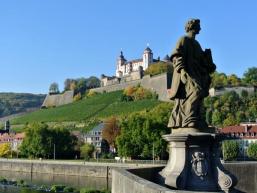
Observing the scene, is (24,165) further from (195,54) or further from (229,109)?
(195,54)

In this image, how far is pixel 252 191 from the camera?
420 inches

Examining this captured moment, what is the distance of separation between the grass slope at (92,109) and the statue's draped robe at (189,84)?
9743 centimetres

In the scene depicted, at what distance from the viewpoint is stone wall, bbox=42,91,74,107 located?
154425 mm

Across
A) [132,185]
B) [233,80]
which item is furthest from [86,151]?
[132,185]

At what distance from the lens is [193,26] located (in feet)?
32.5

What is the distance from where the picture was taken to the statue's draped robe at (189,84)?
30.7ft

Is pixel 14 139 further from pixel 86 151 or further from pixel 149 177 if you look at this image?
pixel 149 177

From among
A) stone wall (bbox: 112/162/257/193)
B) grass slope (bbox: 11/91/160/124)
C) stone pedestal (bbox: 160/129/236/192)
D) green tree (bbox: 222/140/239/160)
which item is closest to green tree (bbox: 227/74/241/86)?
grass slope (bbox: 11/91/160/124)

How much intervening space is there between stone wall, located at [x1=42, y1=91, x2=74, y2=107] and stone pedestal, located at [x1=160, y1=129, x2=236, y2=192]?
143573mm

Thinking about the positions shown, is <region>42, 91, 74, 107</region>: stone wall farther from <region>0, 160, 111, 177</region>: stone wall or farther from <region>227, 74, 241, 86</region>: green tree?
<region>0, 160, 111, 177</region>: stone wall

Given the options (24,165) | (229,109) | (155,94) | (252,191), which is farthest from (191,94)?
(155,94)

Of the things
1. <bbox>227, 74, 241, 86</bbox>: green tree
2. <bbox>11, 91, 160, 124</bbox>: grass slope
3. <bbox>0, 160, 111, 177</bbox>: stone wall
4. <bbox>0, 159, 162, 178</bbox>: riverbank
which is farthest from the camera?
<bbox>11, 91, 160, 124</bbox>: grass slope

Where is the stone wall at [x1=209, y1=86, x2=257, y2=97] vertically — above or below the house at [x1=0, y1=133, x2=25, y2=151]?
above

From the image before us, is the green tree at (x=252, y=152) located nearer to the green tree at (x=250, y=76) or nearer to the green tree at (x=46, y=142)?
the green tree at (x=46, y=142)
